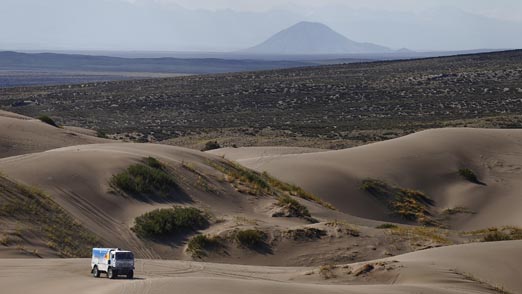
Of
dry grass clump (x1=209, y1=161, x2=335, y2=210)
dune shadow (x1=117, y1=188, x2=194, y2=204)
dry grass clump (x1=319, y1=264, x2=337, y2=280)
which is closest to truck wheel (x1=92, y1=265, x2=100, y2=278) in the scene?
dry grass clump (x1=319, y1=264, x2=337, y2=280)

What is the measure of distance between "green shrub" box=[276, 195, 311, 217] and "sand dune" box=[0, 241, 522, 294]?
6.34 meters

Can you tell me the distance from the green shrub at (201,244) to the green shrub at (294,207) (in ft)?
13.9

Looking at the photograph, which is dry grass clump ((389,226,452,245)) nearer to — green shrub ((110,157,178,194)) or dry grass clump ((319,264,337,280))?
dry grass clump ((319,264,337,280))

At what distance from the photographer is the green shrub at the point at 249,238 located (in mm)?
23109

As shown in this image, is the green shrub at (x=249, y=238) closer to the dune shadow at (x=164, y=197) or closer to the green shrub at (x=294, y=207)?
the dune shadow at (x=164, y=197)

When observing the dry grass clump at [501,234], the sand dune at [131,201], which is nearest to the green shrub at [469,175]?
the dry grass clump at [501,234]

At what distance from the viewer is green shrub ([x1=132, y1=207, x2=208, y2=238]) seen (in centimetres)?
2334

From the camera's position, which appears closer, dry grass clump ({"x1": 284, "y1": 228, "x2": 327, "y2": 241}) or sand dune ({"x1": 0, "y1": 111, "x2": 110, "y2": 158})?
dry grass clump ({"x1": 284, "y1": 228, "x2": 327, "y2": 241})

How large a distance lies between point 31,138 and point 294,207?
11.5m

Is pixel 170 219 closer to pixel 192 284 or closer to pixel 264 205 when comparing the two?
pixel 264 205

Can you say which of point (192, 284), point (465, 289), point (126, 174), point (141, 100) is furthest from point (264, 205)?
point (141, 100)

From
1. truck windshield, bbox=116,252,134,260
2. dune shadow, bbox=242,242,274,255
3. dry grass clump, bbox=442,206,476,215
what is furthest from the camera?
dry grass clump, bbox=442,206,476,215

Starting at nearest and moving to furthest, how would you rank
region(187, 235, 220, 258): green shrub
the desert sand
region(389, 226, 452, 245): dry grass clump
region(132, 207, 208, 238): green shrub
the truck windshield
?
the truck windshield
the desert sand
region(187, 235, 220, 258): green shrub
region(132, 207, 208, 238): green shrub
region(389, 226, 452, 245): dry grass clump

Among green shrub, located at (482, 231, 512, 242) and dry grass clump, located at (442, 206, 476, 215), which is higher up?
green shrub, located at (482, 231, 512, 242)
